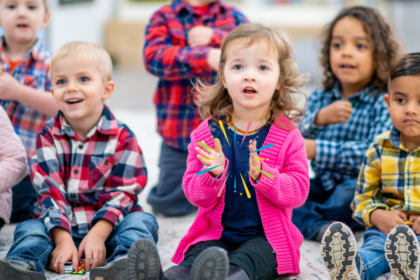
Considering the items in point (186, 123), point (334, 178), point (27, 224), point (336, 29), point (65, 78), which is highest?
point (336, 29)

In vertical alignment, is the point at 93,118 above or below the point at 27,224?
above

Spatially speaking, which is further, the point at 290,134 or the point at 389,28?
the point at 389,28

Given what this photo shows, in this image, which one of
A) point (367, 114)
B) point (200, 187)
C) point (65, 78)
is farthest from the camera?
point (367, 114)

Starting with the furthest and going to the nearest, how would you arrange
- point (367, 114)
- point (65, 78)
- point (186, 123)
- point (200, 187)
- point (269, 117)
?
point (186, 123) < point (367, 114) < point (65, 78) < point (269, 117) < point (200, 187)

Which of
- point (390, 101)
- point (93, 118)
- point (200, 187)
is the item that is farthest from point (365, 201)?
point (93, 118)

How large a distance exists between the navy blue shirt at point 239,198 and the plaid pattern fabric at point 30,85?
31.7 inches

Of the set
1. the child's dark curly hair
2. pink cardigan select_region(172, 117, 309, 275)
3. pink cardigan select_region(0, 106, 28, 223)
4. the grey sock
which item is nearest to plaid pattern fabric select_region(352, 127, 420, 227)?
the grey sock

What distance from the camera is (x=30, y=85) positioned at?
163 centimetres

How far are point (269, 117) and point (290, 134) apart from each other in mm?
77

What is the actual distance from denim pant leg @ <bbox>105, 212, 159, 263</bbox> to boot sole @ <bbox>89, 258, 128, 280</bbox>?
119mm

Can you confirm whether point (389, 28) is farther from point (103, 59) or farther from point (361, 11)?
point (103, 59)

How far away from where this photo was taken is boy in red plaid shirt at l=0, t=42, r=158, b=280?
1225 mm

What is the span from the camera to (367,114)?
1.57 metres

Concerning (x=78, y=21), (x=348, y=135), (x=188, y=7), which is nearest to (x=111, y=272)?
(x=348, y=135)
